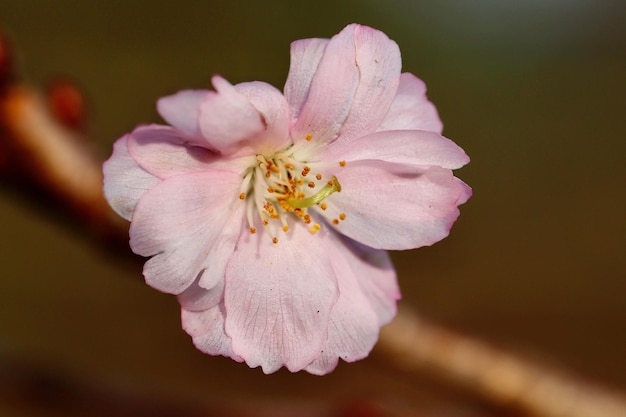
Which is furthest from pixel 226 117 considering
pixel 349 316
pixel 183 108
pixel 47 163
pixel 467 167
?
pixel 467 167

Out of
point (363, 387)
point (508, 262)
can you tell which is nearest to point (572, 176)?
point (508, 262)

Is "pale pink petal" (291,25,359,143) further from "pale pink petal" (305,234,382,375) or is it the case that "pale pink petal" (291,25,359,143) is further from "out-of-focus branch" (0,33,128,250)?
"out-of-focus branch" (0,33,128,250)

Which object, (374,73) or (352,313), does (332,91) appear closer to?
(374,73)

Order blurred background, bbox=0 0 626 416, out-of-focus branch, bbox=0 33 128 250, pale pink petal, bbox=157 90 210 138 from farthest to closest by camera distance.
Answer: blurred background, bbox=0 0 626 416
out-of-focus branch, bbox=0 33 128 250
pale pink petal, bbox=157 90 210 138

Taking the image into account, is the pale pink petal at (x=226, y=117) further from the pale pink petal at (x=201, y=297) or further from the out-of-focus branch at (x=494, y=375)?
the out-of-focus branch at (x=494, y=375)

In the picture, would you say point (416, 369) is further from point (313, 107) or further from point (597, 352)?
point (597, 352)

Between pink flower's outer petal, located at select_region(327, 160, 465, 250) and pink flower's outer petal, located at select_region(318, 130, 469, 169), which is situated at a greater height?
pink flower's outer petal, located at select_region(318, 130, 469, 169)

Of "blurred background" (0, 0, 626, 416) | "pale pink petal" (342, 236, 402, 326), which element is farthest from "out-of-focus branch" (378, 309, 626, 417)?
"blurred background" (0, 0, 626, 416)
